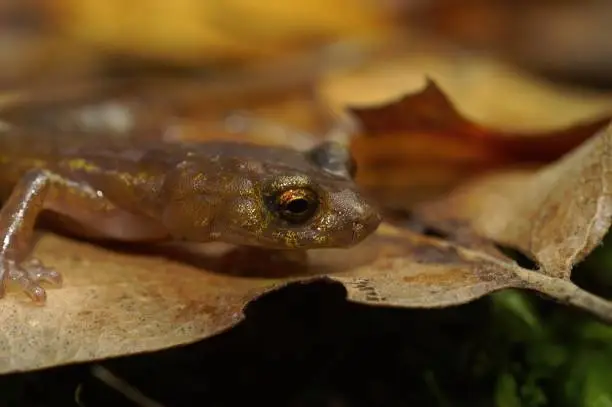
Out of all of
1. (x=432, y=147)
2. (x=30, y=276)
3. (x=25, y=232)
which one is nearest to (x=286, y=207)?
(x=30, y=276)

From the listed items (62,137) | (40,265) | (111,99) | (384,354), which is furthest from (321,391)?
(111,99)

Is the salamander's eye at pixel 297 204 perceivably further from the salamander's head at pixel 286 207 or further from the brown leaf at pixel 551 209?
the brown leaf at pixel 551 209

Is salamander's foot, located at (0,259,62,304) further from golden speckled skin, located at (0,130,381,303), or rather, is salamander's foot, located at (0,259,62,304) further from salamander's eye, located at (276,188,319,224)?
salamander's eye, located at (276,188,319,224)

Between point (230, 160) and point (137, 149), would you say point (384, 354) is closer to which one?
point (230, 160)

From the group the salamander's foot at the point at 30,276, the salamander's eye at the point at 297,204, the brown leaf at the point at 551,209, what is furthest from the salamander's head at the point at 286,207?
the salamander's foot at the point at 30,276

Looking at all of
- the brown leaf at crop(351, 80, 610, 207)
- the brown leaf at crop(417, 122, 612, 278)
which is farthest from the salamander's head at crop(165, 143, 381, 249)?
the brown leaf at crop(351, 80, 610, 207)

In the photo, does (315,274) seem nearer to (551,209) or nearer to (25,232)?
(551,209)
